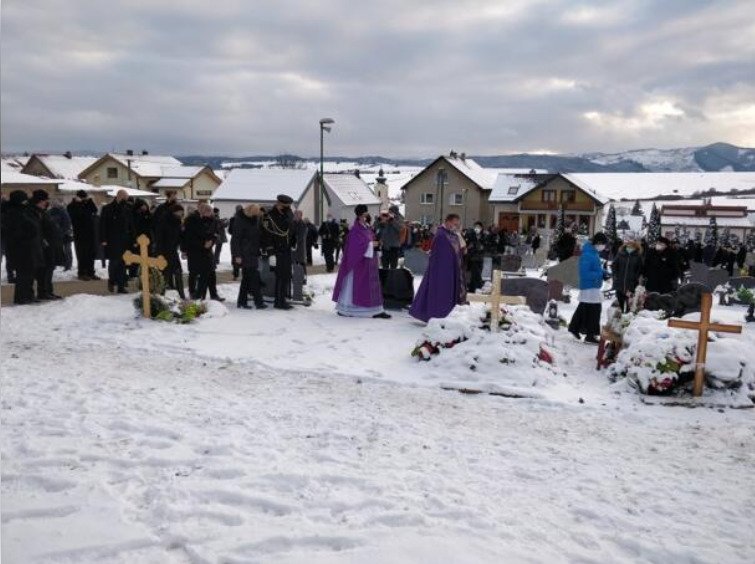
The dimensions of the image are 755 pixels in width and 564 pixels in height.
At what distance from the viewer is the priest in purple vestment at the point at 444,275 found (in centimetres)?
966

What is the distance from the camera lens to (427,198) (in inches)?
2269

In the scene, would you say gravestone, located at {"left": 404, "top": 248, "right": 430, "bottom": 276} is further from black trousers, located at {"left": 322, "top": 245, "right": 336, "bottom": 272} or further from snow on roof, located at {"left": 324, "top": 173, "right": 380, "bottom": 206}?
snow on roof, located at {"left": 324, "top": 173, "right": 380, "bottom": 206}

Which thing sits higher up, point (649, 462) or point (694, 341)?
point (694, 341)

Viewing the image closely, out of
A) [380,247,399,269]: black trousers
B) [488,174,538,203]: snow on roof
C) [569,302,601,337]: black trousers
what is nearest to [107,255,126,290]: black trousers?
[380,247,399,269]: black trousers

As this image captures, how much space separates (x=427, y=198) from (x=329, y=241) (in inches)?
1590

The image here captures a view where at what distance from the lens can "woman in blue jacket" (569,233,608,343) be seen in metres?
9.53

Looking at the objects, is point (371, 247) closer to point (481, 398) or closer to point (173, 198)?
point (173, 198)

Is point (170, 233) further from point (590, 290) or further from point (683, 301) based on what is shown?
point (683, 301)

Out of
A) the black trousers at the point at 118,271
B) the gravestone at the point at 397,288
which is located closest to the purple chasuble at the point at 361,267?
the gravestone at the point at 397,288

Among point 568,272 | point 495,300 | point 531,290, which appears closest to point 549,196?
point 568,272

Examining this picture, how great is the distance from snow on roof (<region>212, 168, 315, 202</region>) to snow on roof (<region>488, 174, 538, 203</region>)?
16799 millimetres

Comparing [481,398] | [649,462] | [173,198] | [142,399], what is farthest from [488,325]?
[173,198]

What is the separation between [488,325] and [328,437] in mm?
3338

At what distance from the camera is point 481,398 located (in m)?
6.43
